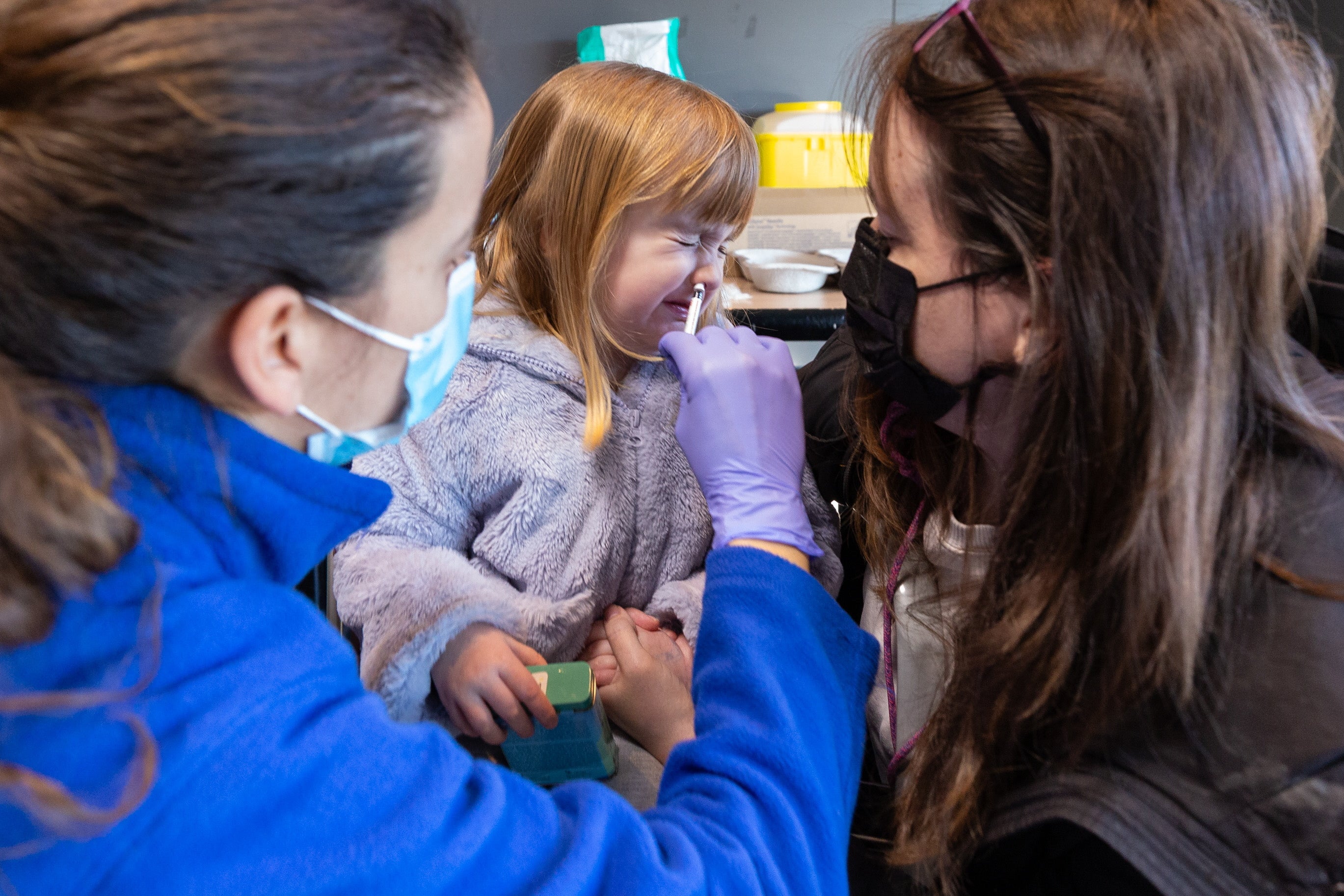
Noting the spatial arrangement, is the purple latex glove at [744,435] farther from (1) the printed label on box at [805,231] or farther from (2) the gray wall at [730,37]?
(2) the gray wall at [730,37]

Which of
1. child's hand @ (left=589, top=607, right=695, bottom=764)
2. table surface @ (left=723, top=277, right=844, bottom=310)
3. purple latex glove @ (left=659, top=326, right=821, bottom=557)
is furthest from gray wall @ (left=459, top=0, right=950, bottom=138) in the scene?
child's hand @ (left=589, top=607, right=695, bottom=764)

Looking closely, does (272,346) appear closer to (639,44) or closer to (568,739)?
(568,739)

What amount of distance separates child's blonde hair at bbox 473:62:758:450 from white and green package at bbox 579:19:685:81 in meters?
1.58

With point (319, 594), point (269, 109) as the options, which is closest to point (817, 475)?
point (319, 594)

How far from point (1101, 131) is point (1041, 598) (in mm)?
398

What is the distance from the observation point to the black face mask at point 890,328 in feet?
2.96

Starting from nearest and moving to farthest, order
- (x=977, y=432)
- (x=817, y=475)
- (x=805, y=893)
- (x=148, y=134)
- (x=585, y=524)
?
(x=148, y=134), (x=805, y=893), (x=977, y=432), (x=585, y=524), (x=817, y=475)

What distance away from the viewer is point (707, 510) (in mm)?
1264

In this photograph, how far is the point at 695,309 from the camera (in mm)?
1254

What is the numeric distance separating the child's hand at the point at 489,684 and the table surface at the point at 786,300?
1.16 metres

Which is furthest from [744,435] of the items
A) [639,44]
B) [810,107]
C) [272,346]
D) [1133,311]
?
[639,44]

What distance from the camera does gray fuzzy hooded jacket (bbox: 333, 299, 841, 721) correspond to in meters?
1.12

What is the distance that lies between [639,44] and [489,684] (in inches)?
91.3

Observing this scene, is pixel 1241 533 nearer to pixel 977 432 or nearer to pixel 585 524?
pixel 977 432
